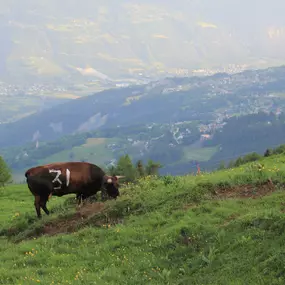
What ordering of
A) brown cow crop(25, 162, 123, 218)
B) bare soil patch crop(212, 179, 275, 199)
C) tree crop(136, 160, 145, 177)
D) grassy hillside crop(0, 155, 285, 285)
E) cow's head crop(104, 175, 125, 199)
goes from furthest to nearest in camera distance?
tree crop(136, 160, 145, 177)
cow's head crop(104, 175, 125, 199)
brown cow crop(25, 162, 123, 218)
bare soil patch crop(212, 179, 275, 199)
grassy hillside crop(0, 155, 285, 285)

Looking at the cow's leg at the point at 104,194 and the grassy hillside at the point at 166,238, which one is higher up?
the grassy hillside at the point at 166,238

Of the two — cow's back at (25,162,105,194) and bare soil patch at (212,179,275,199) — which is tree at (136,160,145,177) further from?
bare soil patch at (212,179,275,199)

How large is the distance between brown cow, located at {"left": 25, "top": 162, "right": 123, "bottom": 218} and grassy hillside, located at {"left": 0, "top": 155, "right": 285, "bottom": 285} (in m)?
1.08

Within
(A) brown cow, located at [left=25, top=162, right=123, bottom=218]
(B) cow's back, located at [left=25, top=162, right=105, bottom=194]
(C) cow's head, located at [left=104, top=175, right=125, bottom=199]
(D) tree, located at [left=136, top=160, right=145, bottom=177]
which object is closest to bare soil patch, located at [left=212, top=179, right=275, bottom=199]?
(C) cow's head, located at [left=104, top=175, right=125, bottom=199]

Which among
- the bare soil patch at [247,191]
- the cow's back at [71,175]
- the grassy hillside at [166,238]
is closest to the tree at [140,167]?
the cow's back at [71,175]

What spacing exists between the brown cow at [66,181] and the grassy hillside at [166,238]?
1081 mm

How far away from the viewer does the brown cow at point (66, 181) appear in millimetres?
20484

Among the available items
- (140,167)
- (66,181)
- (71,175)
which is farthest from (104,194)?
(140,167)

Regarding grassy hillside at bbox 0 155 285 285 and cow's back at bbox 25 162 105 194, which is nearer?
grassy hillside at bbox 0 155 285 285

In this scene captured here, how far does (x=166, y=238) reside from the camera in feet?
43.5

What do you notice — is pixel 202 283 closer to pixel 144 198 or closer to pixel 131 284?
pixel 131 284

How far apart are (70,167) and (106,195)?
7.50ft

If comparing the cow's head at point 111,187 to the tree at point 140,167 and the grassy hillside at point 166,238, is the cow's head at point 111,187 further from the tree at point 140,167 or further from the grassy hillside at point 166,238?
the tree at point 140,167

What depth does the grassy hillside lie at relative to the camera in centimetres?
1048
